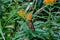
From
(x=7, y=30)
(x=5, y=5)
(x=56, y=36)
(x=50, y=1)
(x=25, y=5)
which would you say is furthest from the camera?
(x=5, y=5)

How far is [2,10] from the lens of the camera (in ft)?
10.2

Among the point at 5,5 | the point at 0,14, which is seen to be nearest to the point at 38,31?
the point at 0,14

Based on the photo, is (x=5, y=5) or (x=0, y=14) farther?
(x=5, y=5)

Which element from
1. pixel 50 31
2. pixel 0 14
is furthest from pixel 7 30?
pixel 50 31

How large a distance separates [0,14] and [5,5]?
0.28 m

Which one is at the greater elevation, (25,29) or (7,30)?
(25,29)

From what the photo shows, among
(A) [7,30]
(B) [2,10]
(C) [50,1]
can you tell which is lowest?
(A) [7,30]

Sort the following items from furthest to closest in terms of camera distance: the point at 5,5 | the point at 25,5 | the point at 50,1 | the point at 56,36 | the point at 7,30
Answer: the point at 5,5 < the point at 25,5 < the point at 7,30 < the point at 56,36 < the point at 50,1

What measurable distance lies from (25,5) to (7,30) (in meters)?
0.43

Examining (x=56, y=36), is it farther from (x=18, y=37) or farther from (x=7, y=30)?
(x=7, y=30)

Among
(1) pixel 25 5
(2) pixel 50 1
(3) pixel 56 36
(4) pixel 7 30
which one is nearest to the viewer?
(2) pixel 50 1

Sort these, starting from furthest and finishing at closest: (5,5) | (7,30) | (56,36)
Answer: (5,5) → (7,30) → (56,36)

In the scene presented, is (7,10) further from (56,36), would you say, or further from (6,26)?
(56,36)

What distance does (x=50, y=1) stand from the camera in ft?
7.27
